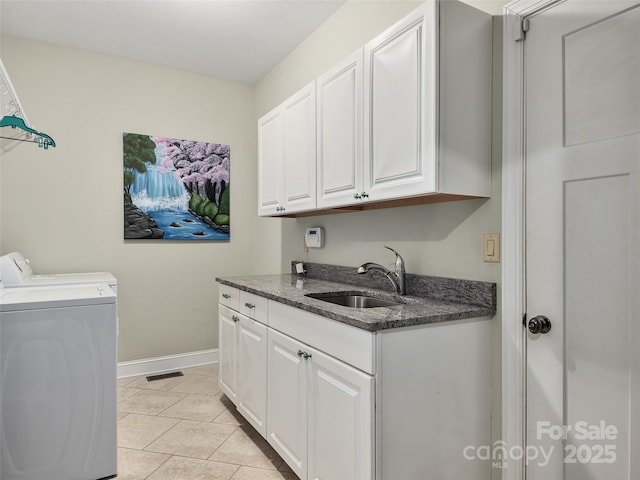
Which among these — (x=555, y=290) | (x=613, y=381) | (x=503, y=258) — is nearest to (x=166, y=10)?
(x=503, y=258)

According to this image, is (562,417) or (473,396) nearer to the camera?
(562,417)

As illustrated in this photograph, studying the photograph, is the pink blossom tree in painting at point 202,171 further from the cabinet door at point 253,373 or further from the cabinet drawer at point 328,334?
the cabinet drawer at point 328,334

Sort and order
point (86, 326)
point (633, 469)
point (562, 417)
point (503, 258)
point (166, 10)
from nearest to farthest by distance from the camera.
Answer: point (633, 469) < point (562, 417) < point (503, 258) < point (86, 326) < point (166, 10)

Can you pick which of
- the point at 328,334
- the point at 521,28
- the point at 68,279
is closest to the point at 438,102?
the point at 521,28

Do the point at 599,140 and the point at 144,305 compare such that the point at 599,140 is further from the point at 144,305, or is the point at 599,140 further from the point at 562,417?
the point at 144,305

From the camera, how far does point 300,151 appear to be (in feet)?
8.26

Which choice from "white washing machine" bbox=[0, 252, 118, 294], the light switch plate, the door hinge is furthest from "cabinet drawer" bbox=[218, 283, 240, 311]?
the door hinge

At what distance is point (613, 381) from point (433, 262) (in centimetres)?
85

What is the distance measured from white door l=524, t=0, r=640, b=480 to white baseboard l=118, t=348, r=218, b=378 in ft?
9.74

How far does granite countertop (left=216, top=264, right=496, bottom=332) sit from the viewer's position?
4.83ft

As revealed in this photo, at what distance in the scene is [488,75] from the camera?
5.62 ft

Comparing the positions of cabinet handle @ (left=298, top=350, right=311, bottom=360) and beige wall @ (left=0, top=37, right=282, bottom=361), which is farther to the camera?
beige wall @ (left=0, top=37, right=282, bottom=361)

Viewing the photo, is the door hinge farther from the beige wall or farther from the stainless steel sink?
the beige wall

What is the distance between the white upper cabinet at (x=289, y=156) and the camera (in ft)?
7.92
